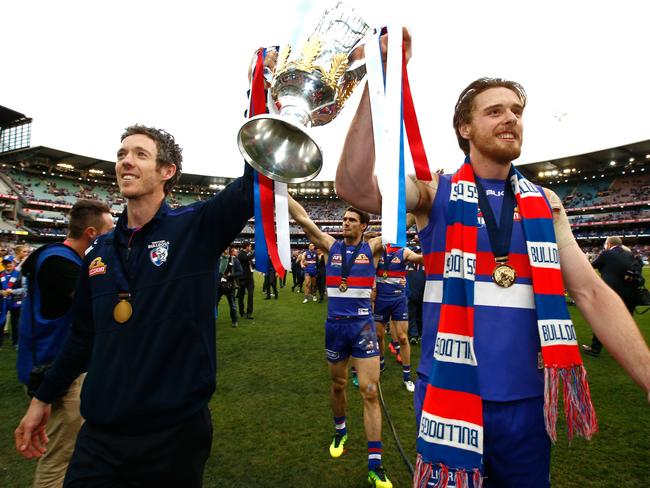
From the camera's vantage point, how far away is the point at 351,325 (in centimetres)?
374

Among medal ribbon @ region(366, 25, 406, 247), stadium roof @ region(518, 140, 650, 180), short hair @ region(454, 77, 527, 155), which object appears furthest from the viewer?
stadium roof @ region(518, 140, 650, 180)

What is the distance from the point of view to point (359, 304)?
12.9ft

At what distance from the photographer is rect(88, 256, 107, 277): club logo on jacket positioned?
1.74 metres

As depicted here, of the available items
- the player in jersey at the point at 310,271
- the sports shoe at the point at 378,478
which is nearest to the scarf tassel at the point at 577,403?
the sports shoe at the point at 378,478

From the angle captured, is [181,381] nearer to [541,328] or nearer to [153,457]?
[153,457]

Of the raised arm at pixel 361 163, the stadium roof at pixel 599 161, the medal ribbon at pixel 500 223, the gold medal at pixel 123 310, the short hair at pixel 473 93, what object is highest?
the stadium roof at pixel 599 161

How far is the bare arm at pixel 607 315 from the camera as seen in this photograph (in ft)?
4.18

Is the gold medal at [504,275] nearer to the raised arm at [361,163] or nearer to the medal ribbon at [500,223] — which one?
the medal ribbon at [500,223]

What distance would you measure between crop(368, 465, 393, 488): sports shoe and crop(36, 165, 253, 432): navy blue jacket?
2.03 meters

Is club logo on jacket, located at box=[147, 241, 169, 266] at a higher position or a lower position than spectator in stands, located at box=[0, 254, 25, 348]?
higher

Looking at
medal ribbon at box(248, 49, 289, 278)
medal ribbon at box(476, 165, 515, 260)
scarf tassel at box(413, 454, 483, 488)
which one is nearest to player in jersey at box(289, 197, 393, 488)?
medal ribbon at box(248, 49, 289, 278)

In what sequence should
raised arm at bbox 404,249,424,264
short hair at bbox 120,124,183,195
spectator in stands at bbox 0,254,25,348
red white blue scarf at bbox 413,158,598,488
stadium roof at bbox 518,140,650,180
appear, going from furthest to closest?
stadium roof at bbox 518,140,650,180, spectator in stands at bbox 0,254,25,348, raised arm at bbox 404,249,424,264, short hair at bbox 120,124,183,195, red white blue scarf at bbox 413,158,598,488

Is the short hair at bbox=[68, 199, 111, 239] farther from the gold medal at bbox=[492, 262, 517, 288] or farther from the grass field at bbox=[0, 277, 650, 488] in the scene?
the gold medal at bbox=[492, 262, 517, 288]

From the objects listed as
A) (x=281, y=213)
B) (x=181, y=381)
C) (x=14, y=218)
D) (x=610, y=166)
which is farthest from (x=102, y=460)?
(x=610, y=166)
